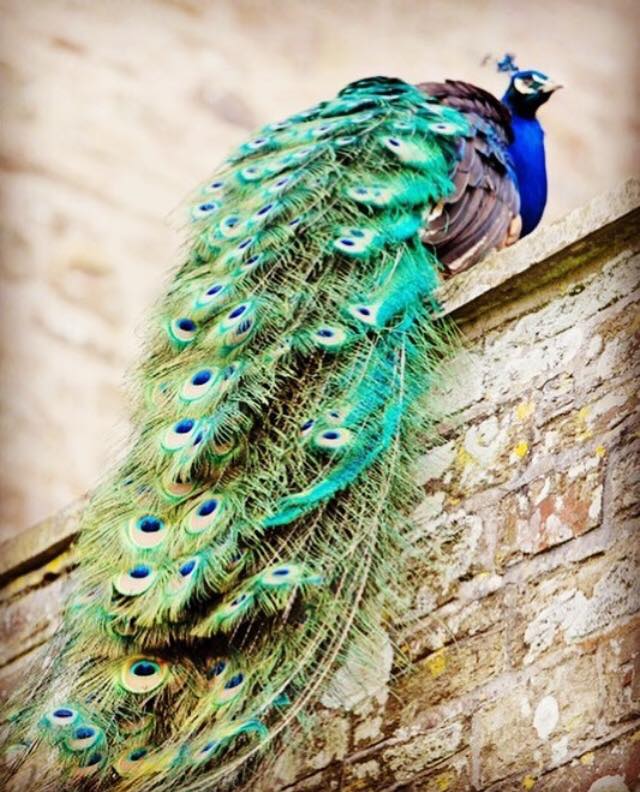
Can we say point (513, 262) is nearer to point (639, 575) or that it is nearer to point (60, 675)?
point (639, 575)

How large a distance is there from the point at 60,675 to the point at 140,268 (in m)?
2.42

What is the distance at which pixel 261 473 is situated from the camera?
280 centimetres

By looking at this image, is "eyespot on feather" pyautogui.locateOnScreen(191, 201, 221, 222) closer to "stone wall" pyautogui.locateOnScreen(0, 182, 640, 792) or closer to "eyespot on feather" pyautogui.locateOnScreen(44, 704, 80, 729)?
"stone wall" pyautogui.locateOnScreen(0, 182, 640, 792)

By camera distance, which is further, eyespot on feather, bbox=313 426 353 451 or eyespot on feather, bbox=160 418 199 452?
eyespot on feather, bbox=160 418 199 452

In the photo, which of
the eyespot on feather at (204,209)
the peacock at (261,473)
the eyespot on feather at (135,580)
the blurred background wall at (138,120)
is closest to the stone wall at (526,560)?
the peacock at (261,473)

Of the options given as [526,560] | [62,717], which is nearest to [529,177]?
[526,560]

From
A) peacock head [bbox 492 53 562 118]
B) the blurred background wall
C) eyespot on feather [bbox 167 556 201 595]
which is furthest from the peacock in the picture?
the blurred background wall

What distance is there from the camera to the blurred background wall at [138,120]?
4.65 m

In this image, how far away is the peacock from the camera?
258 cm

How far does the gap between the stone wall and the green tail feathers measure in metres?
0.09

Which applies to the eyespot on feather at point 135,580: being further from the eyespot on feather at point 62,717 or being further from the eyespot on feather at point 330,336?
the eyespot on feather at point 330,336

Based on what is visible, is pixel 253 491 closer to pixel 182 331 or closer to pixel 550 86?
pixel 182 331

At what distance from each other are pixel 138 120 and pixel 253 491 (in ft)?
8.41

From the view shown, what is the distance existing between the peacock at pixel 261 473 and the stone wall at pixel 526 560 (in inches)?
3.3
